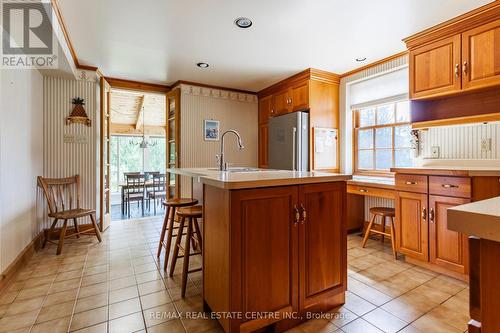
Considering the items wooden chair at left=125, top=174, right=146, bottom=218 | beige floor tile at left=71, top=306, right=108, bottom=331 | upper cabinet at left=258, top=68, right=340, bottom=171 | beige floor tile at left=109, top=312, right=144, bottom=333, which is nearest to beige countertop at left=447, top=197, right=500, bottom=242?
beige floor tile at left=109, top=312, right=144, bottom=333

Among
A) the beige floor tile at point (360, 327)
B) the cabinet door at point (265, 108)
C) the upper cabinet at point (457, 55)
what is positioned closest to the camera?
the beige floor tile at point (360, 327)

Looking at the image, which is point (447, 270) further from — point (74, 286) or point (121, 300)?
point (74, 286)

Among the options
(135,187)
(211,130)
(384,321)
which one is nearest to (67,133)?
(135,187)

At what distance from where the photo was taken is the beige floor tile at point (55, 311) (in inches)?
66.5

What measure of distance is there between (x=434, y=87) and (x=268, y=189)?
2332mm

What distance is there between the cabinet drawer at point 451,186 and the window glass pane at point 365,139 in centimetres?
143

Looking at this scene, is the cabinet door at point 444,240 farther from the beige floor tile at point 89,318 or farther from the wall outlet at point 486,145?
the beige floor tile at point 89,318

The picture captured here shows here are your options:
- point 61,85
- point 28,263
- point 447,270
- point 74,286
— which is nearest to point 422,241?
point 447,270

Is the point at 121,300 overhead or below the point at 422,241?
below

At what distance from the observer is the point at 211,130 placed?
14.7ft

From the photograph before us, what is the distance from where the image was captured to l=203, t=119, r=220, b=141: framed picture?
174 inches

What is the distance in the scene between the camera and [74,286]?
2.11 m

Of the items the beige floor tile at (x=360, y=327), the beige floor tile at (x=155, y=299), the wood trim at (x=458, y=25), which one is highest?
the wood trim at (x=458, y=25)

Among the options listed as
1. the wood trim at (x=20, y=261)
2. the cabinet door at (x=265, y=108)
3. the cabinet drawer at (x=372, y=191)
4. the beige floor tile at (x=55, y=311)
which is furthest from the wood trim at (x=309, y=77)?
the wood trim at (x=20, y=261)
